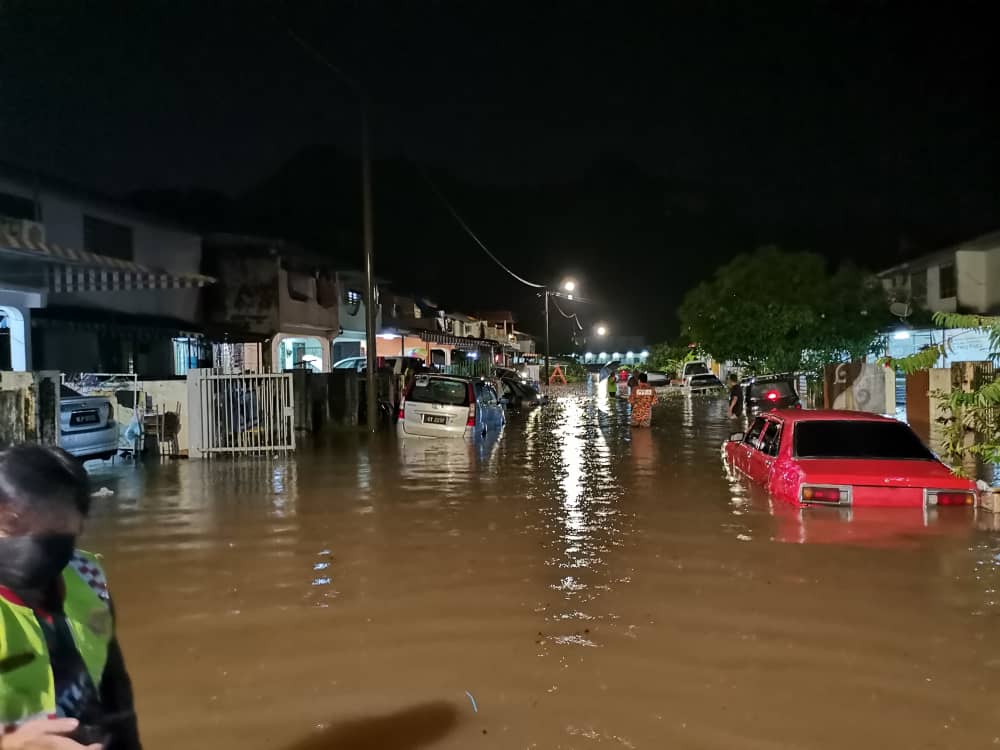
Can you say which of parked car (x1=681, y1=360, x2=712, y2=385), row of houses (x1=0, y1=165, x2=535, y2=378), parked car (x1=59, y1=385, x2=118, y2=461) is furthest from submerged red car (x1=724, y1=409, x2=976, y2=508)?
parked car (x1=681, y1=360, x2=712, y2=385)

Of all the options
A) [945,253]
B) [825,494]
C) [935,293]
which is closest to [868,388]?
[945,253]

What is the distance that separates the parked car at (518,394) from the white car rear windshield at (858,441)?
2229 cm

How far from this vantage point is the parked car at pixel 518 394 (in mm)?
32125

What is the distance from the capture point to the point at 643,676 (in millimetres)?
4969

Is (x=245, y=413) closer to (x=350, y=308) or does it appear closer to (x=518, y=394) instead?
(x=518, y=394)

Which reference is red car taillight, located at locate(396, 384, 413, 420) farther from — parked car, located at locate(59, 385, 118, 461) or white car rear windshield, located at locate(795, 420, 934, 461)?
white car rear windshield, located at locate(795, 420, 934, 461)

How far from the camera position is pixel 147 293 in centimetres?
2275

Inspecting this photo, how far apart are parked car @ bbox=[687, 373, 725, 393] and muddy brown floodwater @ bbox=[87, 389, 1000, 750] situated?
111 ft

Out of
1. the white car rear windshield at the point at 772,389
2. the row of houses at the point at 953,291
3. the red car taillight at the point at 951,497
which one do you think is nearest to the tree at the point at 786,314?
the row of houses at the point at 953,291

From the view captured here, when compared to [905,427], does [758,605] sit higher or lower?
lower

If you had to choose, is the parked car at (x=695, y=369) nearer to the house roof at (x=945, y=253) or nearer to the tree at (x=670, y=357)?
the tree at (x=670, y=357)

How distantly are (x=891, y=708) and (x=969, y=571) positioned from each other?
10.2 feet

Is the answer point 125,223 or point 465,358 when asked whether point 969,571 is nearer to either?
point 125,223

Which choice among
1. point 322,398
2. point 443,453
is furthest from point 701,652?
point 322,398
